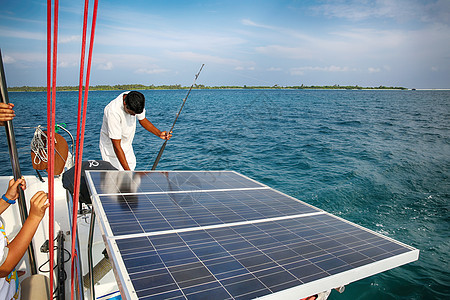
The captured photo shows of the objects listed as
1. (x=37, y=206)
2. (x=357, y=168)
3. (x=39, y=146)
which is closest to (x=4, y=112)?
(x=37, y=206)

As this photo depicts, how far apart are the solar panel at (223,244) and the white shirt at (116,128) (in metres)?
1.08

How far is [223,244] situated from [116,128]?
3082mm

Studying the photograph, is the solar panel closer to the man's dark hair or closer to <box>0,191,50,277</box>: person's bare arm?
<box>0,191,50,277</box>: person's bare arm

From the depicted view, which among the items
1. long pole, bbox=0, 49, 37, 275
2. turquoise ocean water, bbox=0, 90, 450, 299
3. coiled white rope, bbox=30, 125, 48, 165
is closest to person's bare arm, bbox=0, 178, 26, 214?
long pole, bbox=0, 49, 37, 275

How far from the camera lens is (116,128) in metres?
4.64

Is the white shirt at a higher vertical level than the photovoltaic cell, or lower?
higher

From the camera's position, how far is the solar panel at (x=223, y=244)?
1.83 meters

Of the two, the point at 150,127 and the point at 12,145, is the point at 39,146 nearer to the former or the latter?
the point at 12,145

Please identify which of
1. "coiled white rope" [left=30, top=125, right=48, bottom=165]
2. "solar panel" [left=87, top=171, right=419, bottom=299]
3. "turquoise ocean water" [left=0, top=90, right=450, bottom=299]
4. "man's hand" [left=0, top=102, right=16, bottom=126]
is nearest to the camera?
"solar panel" [left=87, top=171, right=419, bottom=299]

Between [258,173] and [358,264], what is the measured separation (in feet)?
33.7

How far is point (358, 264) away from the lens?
2297 millimetres

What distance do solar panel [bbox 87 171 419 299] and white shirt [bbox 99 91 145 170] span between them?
108cm

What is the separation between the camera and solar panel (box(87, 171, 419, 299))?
1831 mm

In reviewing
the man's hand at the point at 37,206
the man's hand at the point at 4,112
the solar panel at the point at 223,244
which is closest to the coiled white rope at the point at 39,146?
the solar panel at the point at 223,244
